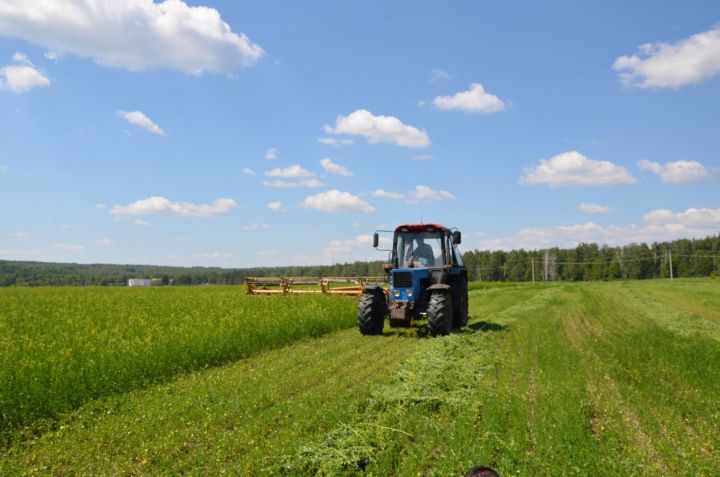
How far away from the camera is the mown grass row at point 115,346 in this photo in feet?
21.4

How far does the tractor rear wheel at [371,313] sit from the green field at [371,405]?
581 mm

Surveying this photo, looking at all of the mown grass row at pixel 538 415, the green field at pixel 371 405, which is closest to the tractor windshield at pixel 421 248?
the green field at pixel 371 405

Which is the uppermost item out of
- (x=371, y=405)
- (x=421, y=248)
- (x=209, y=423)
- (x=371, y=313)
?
(x=421, y=248)

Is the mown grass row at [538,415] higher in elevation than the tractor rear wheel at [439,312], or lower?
lower

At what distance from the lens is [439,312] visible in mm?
10977

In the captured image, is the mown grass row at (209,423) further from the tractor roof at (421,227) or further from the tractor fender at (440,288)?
the tractor roof at (421,227)

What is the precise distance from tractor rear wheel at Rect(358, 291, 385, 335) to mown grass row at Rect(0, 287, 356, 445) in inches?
59.7

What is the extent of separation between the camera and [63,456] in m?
5.05

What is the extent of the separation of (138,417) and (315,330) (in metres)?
6.84

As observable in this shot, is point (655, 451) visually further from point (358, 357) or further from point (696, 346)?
point (696, 346)

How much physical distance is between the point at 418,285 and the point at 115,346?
6.42m

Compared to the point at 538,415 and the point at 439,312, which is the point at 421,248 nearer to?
the point at 439,312

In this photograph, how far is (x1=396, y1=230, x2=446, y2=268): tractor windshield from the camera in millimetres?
12383

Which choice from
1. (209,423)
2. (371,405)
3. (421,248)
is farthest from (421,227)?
(209,423)
